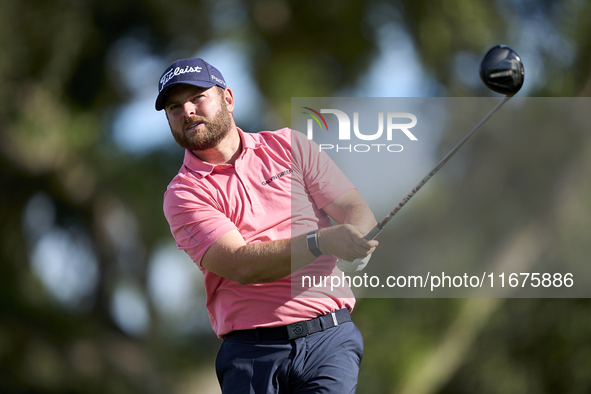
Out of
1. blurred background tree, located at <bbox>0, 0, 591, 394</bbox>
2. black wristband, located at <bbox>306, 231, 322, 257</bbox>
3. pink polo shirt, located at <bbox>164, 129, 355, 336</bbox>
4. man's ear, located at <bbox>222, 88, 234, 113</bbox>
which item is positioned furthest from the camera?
blurred background tree, located at <bbox>0, 0, 591, 394</bbox>

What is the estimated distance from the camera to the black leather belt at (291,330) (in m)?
2.12

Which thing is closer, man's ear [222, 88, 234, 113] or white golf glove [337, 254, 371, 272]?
white golf glove [337, 254, 371, 272]

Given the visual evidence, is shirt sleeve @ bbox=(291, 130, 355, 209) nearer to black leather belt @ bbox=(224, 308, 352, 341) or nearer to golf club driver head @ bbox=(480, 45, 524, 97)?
black leather belt @ bbox=(224, 308, 352, 341)

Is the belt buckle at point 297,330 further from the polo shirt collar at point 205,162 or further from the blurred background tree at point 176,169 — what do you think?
the blurred background tree at point 176,169

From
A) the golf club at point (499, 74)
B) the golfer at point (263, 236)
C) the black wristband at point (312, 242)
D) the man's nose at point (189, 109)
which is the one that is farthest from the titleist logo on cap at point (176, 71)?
the golf club at point (499, 74)

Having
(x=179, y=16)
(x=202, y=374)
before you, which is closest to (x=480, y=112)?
(x=179, y=16)

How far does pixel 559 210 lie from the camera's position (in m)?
6.55

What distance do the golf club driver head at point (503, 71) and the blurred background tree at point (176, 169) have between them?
139 inches

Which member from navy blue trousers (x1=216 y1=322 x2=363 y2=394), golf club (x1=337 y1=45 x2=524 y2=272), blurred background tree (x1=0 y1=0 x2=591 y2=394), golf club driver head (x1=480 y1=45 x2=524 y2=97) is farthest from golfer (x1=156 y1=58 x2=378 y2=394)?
blurred background tree (x1=0 y1=0 x2=591 y2=394)

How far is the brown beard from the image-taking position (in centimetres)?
228

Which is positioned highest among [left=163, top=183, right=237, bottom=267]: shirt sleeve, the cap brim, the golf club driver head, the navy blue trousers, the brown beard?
the golf club driver head

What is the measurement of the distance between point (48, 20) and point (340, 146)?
16.6 feet

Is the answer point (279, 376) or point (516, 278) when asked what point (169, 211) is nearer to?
point (279, 376)

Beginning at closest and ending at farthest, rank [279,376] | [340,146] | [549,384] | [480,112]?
[279,376] < [340,146] < [480,112] < [549,384]
